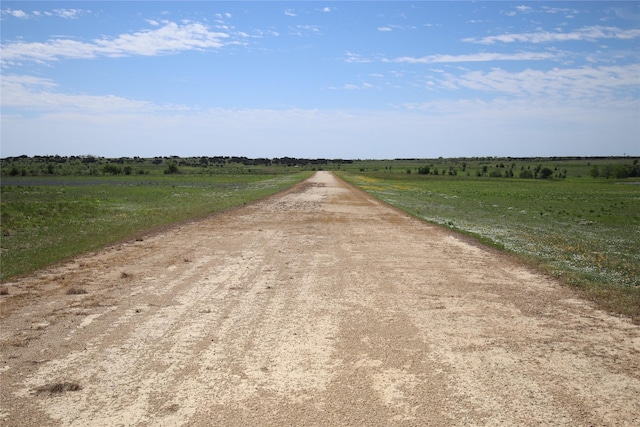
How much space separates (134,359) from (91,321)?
1.88 metres

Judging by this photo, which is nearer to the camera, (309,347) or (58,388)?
(58,388)

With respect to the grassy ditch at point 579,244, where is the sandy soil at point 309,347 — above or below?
above

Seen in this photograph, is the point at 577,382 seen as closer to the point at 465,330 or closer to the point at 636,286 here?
the point at 465,330

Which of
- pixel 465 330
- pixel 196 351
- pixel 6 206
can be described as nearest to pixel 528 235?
pixel 465 330

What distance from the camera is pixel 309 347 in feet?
21.1

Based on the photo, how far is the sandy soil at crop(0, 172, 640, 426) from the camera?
479cm

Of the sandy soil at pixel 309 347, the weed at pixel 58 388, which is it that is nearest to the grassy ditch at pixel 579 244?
the sandy soil at pixel 309 347

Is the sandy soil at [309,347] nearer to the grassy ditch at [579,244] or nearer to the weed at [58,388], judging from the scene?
the weed at [58,388]

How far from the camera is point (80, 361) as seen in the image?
231 inches

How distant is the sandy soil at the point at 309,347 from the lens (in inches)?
188

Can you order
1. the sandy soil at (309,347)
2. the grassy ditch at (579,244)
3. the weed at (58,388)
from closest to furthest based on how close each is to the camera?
the sandy soil at (309,347) < the weed at (58,388) < the grassy ditch at (579,244)

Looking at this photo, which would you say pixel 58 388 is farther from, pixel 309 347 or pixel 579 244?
pixel 579 244

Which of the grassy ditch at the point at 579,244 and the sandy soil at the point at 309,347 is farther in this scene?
the grassy ditch at the point at 579,244

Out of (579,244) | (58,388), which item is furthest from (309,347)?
(579,244)
